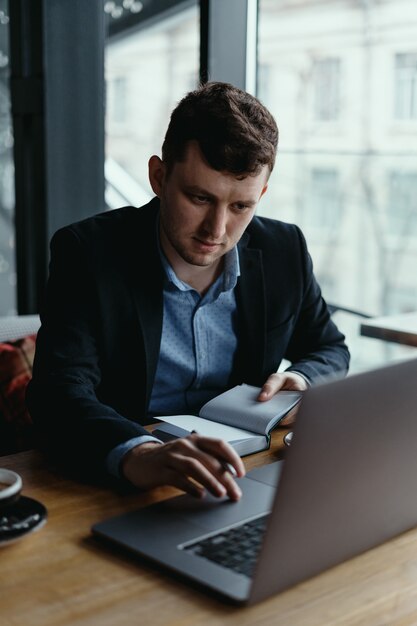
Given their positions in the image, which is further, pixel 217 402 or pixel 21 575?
pixel 217 402

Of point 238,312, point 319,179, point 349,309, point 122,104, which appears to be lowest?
point 349,309

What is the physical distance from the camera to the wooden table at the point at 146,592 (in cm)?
87

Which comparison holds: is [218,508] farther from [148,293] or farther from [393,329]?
[393,329]

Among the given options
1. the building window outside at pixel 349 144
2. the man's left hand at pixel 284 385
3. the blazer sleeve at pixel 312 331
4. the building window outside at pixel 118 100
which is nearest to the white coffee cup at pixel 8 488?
the man's left hand at pixel 284 385

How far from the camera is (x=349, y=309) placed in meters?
3.13

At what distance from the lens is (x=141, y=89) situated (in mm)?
3627

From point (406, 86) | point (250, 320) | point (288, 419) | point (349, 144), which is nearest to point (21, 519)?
point (288, 419)

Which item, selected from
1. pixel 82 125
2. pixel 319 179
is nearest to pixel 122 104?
pixel 82 125

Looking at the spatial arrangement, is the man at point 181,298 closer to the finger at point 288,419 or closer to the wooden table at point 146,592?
the finger at point 288,419

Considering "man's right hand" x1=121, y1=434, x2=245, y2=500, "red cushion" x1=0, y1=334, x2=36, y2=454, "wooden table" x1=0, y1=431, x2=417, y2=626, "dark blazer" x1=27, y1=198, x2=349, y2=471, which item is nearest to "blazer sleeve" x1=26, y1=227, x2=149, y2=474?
"dark blazer" x1=27, y1=198, x2=349, y2=471

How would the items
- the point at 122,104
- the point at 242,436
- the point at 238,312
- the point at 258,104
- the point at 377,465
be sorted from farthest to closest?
the point at 122,104
the point at 238,312
the point at 258,104
the point at 242,436
the point at 377,465

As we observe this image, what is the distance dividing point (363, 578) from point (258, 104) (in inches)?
39.2

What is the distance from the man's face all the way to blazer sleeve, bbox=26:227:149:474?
0.19 metres

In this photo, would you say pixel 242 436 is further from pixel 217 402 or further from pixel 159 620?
pixel 159 620
